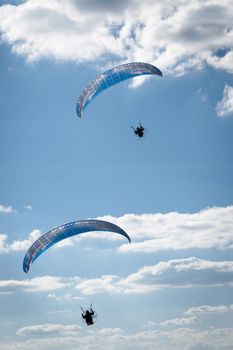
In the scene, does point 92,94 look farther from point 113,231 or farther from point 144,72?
point 113,231

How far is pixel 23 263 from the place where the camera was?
55.2 meters

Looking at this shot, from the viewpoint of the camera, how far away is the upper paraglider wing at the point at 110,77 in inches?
2356

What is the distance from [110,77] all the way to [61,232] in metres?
15.5

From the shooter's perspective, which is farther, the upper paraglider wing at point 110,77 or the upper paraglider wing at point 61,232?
the upper paraglider wing at point 110,77

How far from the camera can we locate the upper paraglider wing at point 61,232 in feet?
180

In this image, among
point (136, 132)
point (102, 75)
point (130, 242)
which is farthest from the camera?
point (136, 132)

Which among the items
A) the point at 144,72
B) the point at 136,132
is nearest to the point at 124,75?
the point at 144,72

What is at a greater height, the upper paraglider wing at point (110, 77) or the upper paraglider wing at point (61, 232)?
the upper paraglider wing at point (110, 77)

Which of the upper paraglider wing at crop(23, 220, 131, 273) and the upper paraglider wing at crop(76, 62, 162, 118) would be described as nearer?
the upper paraglider wing at crop(23, 220, 131, 273)

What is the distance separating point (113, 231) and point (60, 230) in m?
4.56

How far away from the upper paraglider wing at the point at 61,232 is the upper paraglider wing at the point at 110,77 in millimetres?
10918

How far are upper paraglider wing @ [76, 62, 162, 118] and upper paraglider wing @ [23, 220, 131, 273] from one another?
1092cm

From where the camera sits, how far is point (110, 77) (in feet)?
197

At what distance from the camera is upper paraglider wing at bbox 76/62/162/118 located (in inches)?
2356
